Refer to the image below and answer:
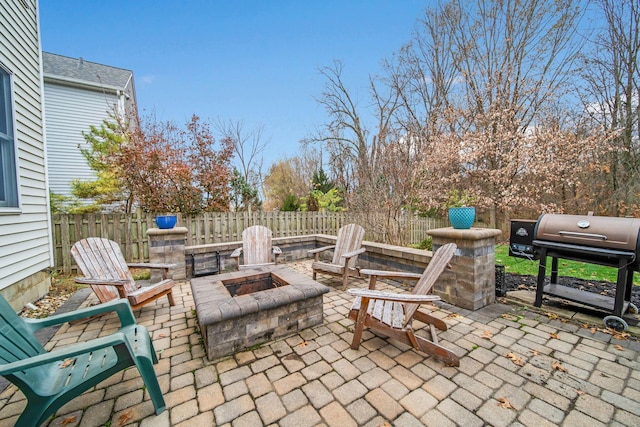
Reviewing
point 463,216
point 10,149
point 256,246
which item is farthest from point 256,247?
point 10,149

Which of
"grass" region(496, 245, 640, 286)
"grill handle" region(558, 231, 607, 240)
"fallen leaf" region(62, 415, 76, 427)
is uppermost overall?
"grill handle" region(558, 231, 607, 240)

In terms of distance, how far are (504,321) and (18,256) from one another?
5.86 m

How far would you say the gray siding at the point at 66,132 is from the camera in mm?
8711

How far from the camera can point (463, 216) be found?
3.14 metres

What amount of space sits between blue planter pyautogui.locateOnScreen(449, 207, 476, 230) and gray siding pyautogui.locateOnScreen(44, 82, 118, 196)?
10834mm

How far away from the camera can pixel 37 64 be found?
4125 millimetres

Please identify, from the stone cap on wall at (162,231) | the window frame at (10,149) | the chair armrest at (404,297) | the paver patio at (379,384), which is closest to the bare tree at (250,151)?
the stone cap on wall at (162,231)

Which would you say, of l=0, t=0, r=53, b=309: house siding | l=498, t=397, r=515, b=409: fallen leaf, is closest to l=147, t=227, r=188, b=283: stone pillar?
l=0, t=0, r=53, b=309: house siding

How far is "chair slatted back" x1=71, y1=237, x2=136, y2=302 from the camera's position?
2.85 meters

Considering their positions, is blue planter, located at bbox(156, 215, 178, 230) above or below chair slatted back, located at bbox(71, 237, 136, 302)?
above

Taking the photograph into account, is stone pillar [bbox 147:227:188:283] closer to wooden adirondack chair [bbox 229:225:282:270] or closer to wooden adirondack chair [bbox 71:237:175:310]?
wooden adirondack chair [bbox 71:237:175:310]

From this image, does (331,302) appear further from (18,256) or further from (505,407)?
(18,256)

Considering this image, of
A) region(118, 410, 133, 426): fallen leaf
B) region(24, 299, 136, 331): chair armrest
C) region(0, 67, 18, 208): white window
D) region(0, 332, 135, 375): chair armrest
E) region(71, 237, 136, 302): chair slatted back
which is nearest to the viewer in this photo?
region(0, 332, 135, 375): chair armrest

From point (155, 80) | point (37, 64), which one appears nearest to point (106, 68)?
point (155, 80)
